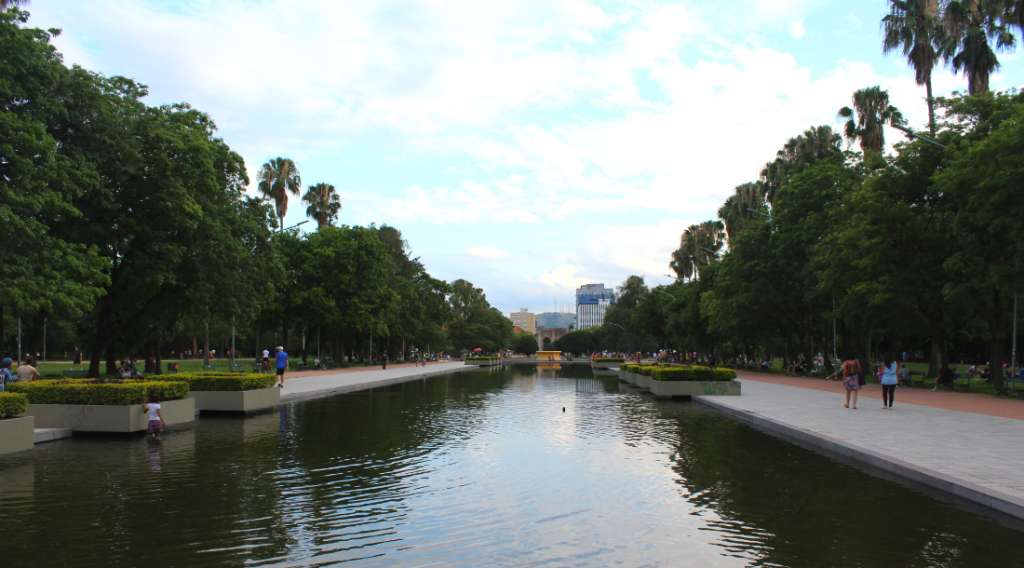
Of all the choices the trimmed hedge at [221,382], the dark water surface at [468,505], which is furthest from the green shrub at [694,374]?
the trimmed hedge at [221,382]

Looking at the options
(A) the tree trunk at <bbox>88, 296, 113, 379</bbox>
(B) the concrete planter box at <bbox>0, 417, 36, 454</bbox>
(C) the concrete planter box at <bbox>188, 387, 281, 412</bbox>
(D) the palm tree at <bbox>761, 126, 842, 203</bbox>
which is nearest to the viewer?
(B) the concrete planter box at <bbox>0, 417, 36, 454</bbox>

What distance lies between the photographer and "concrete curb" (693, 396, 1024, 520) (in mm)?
9586

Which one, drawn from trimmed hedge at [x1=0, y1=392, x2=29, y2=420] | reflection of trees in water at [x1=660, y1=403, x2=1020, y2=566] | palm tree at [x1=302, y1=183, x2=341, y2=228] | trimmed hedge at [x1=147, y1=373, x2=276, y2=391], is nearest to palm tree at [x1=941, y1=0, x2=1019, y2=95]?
reflection of trees in water at [x1=660, y1=403, x2=1020, y2=566]

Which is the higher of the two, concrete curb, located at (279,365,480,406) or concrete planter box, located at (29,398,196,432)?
concrete planter box, located at (29,398,196,432)

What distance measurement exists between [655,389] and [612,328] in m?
108

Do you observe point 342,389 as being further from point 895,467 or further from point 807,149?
point 807,149

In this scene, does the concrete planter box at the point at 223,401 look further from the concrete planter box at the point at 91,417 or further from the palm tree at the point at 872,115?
the palm tree at the point at 872,115

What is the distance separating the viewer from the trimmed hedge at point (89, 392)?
17.2 meters

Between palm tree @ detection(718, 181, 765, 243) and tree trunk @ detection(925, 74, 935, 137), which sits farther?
palm tree @ detection(718, 181, 765, 243)

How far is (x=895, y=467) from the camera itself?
40.5ft

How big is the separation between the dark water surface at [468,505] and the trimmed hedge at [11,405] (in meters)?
0.89

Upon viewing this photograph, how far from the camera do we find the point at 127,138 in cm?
2897

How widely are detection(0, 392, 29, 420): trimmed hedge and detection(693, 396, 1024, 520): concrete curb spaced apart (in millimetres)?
15961

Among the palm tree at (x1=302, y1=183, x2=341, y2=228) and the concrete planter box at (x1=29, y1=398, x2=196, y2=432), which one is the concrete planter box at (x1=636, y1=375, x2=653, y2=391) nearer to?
the concrete planter box at (x1=29, y1=398, x2=196, y2=432)
